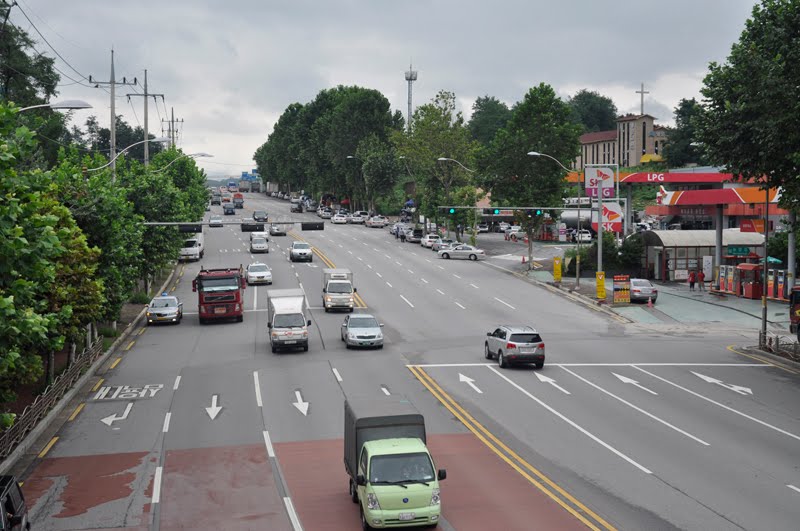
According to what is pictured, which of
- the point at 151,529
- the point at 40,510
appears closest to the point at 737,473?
the point at 151,529

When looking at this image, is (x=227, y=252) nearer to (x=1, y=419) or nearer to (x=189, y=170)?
(x=189, y=170)

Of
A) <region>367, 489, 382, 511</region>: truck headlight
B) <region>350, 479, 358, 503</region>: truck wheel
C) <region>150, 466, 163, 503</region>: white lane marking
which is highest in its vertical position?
<region>367, 489, 382, 511</region>: truck headlight

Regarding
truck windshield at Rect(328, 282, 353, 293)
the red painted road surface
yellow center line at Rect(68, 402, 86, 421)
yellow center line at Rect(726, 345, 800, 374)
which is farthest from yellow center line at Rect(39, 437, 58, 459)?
yellow center line at Rect(726, 345, 800, 374)

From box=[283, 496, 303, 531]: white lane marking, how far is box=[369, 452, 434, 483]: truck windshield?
2.03 m

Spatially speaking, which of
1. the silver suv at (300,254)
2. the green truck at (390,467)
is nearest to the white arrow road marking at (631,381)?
the green truck at (390,467)

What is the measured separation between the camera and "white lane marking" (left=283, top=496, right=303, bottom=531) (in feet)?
59.9

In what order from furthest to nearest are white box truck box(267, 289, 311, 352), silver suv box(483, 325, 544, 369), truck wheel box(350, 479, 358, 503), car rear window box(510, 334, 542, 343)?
white box truck box(267, 289, 311, 352) → car rear window box(510, 334, 542, 343) → silver suv box(483, 325, 544, 369) → truck wheel box(350, 479, 358, 503)

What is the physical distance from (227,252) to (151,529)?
7077 centimetres

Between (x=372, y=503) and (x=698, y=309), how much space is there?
44.4 meters

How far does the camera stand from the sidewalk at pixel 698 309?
53031 millimetres

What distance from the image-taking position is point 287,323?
4144 centimetres

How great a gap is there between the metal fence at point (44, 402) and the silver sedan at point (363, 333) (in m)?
11.4

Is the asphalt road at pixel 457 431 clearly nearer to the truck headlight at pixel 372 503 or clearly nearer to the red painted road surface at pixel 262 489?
the red painted road surface at pixel 262 489

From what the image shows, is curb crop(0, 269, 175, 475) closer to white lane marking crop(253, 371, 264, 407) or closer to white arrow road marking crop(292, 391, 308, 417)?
white lane marking crop(253, 371, 264, 407)
